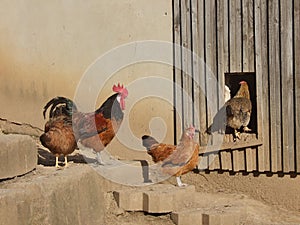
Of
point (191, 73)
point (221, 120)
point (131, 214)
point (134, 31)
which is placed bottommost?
point (131, 214)

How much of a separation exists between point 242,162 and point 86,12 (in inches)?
117

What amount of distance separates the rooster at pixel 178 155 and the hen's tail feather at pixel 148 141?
0.34ft

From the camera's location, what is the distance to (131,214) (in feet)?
24.1

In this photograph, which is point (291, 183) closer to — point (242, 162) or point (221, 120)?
point (242, 162)

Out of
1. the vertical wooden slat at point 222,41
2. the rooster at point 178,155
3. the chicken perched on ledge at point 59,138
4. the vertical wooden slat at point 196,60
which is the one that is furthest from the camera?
the vertical wooden slat at point 196,60

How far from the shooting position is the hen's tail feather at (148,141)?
7.94m

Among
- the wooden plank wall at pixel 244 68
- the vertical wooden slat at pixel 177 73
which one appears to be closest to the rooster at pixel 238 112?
the wooden plank wall at pixel 244 68

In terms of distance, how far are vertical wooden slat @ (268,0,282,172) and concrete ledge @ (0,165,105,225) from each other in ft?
7.93

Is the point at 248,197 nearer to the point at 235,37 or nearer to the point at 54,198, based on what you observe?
the point at 235,37

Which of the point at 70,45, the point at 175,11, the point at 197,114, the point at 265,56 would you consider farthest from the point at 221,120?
the point at 70,45

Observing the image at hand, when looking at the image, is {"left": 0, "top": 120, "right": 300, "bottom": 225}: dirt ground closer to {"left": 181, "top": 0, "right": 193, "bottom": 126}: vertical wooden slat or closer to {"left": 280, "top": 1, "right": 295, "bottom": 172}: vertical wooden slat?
{"left": 280, "top": 1, "right": 295, "bottom": 172}: vertical wooden slat

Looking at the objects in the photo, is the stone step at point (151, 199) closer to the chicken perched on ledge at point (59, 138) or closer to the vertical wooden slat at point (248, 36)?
the chicken perched on ledge at point (59, 138)

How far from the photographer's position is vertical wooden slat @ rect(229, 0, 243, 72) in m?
8.22

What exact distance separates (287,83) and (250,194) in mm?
1556
